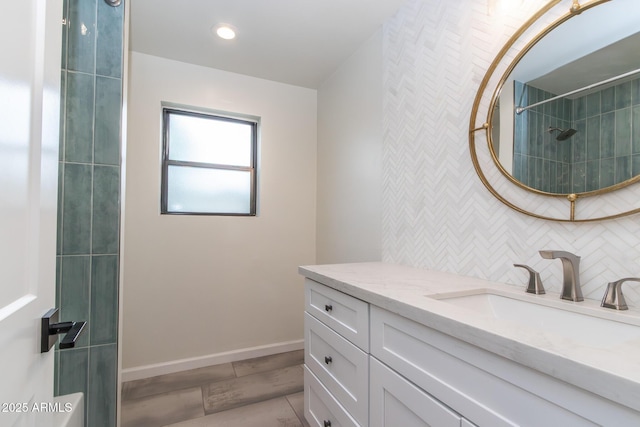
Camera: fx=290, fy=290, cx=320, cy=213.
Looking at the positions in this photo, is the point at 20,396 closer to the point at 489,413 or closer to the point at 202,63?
the point at 489,413

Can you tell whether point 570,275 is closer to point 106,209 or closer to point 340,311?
point 340,311

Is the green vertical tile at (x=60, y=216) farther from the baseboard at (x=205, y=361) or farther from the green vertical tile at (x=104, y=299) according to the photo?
the baseboard at (x=205, y=361)

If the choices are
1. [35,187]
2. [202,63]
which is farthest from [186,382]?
[202,63]

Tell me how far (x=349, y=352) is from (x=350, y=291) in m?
0.25

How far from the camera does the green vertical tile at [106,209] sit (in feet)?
4.53

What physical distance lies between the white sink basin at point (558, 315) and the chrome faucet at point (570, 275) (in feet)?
0.12

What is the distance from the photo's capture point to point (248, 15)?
1846 mm

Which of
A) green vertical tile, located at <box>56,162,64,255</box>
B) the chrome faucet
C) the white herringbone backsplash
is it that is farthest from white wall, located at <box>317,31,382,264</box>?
green vertical tile, located at <box>56,162,64,255</box>

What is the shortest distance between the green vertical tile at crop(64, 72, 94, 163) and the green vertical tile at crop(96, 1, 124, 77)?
0.29 feet

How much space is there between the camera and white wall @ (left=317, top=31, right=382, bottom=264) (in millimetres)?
2000

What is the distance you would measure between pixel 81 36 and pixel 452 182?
74.7 inches

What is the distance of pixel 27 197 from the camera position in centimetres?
54

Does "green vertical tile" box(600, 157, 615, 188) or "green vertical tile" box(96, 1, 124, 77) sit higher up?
"green vertical tile" box(96, 1, 124, 77)

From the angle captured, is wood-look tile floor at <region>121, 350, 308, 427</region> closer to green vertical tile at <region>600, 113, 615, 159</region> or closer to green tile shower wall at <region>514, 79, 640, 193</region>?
green tile shower wall at <region>514, 79, 640, 193</region>
